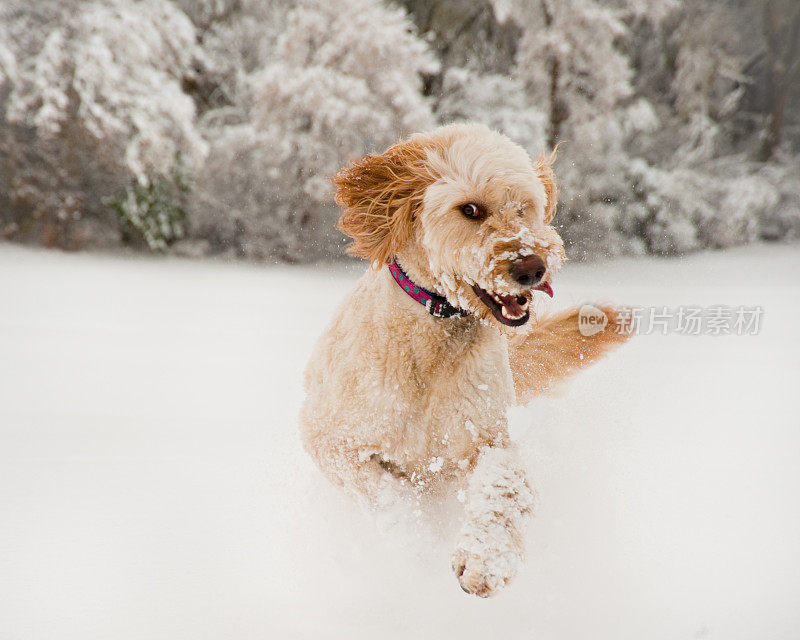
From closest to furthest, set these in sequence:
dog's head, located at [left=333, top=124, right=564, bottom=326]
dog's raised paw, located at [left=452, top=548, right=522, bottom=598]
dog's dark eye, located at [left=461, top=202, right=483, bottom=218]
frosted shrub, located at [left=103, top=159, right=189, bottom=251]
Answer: dog's raised paw, located at [left=452, top=548, right=522, bottom=598] → dog's head, located at [left=333, top=124, right=564, bottom=326] → dog's dark eye, located at [left=461, top=202, right=483, bottom=218] → frosted shrub, located at [left=103, top=159, right=189, bottom=251]

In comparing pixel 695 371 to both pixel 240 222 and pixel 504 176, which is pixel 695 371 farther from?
pixel 240 222

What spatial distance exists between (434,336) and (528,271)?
0.40 metres

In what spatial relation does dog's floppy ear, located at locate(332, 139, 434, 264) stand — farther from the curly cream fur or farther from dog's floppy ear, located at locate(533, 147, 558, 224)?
dog's floppy ear, located at locate(533, 147, 558, 224)

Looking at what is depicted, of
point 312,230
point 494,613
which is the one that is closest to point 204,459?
point 494,613

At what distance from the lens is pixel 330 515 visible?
2.48 meters

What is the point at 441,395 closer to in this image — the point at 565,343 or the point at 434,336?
the point at 434,336

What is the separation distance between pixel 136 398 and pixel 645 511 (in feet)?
10.4

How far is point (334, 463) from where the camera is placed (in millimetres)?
2098

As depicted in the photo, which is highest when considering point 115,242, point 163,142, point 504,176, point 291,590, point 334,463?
point 504,176

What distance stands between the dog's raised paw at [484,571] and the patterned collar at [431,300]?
2.24 feet

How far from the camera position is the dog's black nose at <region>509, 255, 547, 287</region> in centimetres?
170

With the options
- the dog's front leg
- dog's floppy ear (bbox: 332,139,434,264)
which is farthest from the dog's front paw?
dog's floppy ear (bbox: 332,139,434,264)

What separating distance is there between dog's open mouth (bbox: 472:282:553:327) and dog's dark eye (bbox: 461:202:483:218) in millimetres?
212

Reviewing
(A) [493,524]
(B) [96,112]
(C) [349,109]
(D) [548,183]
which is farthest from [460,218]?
(B) [96,112]
